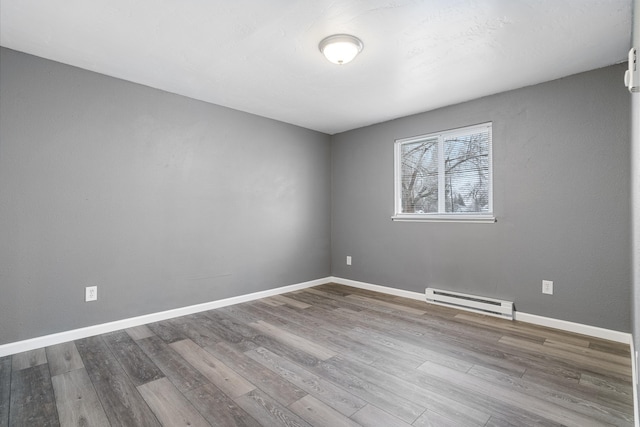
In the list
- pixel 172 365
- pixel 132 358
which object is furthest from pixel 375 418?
pixel 132 358

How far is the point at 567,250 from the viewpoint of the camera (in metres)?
2.77

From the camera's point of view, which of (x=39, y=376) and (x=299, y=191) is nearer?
(x=39, y=376)

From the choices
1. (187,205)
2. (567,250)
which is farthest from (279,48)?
(567,250)

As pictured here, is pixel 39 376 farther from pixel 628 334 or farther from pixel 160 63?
pixel 628 334

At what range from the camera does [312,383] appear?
192 cm

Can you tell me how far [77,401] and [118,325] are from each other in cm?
117

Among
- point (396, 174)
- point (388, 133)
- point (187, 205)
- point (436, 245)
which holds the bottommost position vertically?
point (436, 245)

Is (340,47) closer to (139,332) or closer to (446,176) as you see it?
(446,176)

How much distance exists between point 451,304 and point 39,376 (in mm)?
3624

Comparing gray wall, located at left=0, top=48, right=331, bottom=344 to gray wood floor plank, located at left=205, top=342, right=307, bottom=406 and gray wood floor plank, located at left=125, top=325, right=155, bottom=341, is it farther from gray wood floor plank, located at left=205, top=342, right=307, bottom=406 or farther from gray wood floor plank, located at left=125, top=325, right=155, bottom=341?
gray wood floor plank, located at left=205, top=342, right=307, bottom=406

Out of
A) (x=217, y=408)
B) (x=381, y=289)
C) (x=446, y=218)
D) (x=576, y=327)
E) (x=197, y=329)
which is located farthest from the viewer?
(x=381, y=289)

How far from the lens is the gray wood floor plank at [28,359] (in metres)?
2.14

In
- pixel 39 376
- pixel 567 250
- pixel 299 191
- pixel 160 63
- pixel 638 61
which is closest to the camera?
pixel 638 61

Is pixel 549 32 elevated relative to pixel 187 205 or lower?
elevated
